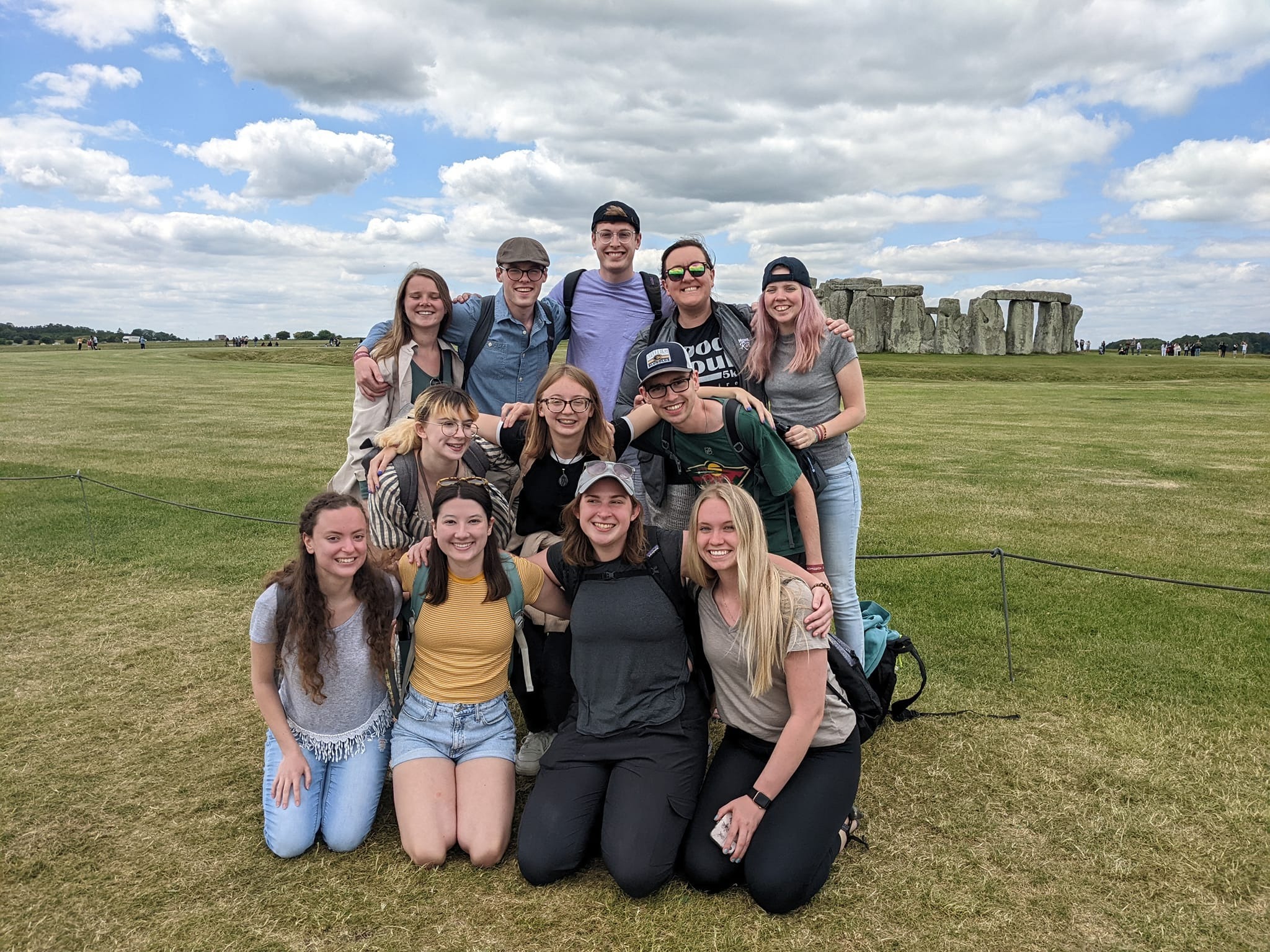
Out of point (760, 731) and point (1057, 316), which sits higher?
point (1057, 316)

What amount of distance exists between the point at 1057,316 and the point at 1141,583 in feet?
131

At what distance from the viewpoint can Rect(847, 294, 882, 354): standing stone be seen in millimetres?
41938

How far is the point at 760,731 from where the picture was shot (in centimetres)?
377

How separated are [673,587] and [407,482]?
143cm

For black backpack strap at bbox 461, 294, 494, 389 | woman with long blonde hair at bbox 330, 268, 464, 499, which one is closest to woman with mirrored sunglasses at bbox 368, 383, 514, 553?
woman with long blonde hair at bbox 330, 268, 464, 499

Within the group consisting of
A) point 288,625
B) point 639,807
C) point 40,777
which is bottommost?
point 40,777

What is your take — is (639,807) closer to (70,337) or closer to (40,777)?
(40,777)

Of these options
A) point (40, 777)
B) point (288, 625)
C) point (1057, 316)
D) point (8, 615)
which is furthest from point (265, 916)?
point (1057, 316)

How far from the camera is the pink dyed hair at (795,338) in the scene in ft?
14.6

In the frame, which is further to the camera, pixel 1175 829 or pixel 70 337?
pixel 70 337

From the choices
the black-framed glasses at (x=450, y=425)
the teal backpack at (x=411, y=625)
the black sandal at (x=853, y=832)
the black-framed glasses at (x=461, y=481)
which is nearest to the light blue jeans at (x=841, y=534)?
the black sandal at (x=853, y=832)

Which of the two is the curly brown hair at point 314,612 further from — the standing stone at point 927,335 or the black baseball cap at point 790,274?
the standing stone at point 927,335

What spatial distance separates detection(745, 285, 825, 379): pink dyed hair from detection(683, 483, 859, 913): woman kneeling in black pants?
3.65ft

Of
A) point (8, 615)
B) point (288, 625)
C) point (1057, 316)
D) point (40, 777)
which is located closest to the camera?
point (288, 625)
